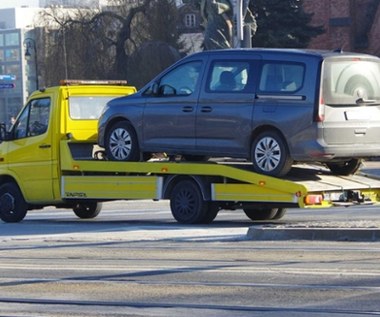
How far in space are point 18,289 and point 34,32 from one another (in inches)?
2262

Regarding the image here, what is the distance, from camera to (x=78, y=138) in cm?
1912

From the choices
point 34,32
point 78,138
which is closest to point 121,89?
point 78,138

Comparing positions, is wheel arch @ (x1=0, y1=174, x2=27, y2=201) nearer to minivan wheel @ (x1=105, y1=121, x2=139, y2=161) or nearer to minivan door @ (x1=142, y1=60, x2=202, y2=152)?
minivan wheel @ (x1=105, y1=121, x2=139, y2=161)

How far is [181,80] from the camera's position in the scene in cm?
1769

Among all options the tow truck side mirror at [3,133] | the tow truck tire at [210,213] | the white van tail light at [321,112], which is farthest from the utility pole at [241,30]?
the white van tail light at [321,112]

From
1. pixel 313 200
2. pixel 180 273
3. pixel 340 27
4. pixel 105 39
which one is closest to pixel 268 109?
pixel 313 200

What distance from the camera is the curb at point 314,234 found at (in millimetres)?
14312

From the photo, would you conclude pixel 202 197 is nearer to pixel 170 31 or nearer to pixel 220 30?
pixel 220 30

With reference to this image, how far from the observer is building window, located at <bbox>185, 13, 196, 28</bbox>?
224ft

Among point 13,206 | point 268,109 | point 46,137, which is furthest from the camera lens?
point 13,206

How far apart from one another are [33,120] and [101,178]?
1.96 m

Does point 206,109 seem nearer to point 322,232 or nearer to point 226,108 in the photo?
point 226,108

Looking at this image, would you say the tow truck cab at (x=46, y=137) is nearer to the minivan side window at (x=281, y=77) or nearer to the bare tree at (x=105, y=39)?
the minivan side window at (x=281, y=77)

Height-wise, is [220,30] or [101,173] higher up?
[220,30]
